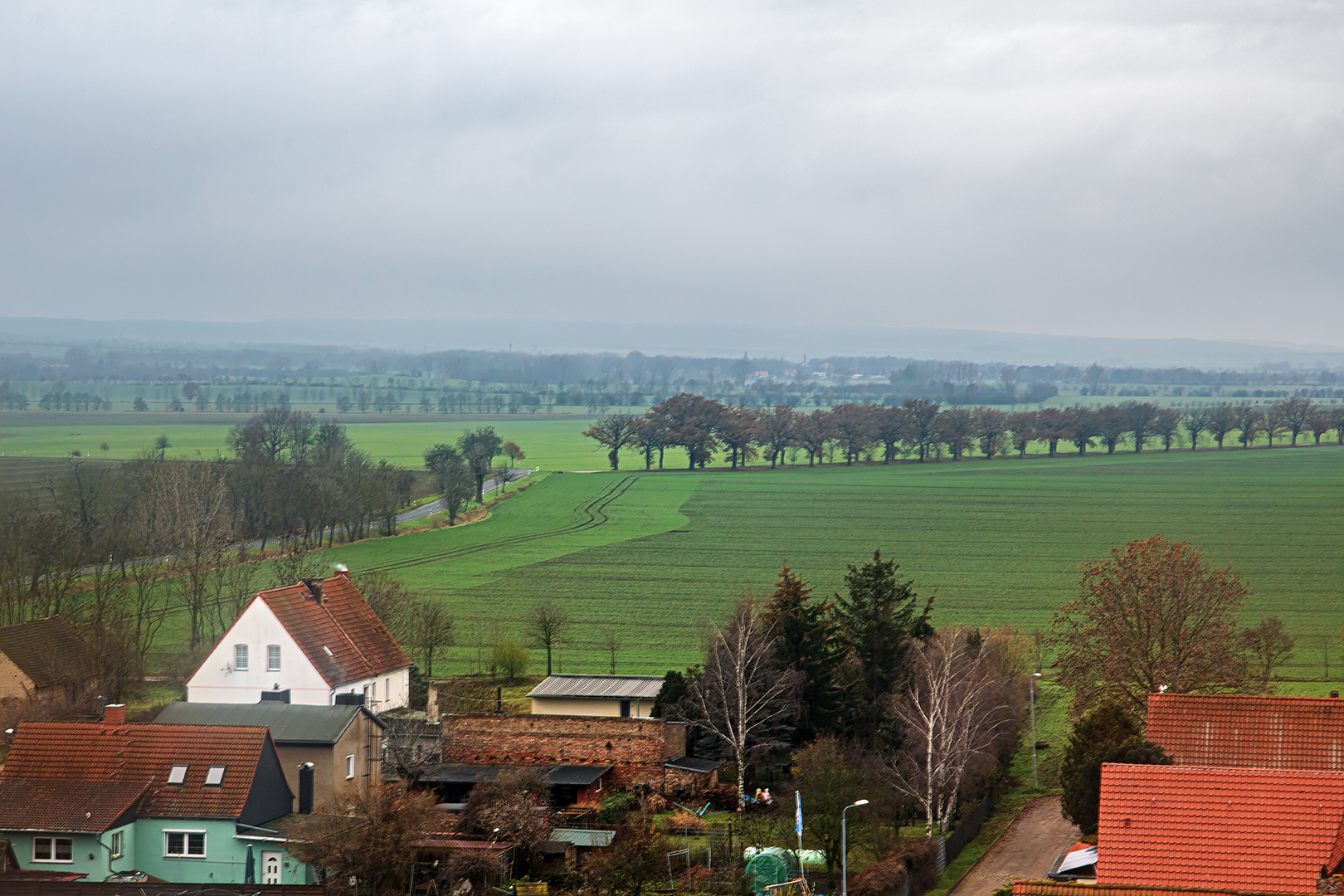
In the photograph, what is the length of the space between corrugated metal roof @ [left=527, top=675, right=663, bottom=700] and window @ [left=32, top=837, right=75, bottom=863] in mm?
16031

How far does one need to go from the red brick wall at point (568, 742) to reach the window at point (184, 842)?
909cm

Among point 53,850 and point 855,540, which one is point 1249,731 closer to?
point 53,850

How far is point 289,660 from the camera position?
1672 inches

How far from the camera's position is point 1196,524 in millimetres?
94750

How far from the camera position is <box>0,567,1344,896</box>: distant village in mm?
24875


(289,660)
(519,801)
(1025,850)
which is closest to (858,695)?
(1025,850)

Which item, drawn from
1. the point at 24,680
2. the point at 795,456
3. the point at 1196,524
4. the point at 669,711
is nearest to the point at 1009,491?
the point at 1196,524

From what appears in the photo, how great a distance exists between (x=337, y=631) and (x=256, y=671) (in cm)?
310

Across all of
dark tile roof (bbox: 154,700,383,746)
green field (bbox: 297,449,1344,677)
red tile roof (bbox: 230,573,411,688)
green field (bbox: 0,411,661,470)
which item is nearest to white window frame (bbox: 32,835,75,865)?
dark tile roof (bbox: 154,700,383,746)

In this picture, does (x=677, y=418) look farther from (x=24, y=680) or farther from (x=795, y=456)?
(x=24, y=680)

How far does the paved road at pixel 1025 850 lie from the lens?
30828mm

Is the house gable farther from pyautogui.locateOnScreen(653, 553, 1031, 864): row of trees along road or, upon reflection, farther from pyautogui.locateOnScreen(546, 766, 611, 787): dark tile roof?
pyautogui.locateOnScreen(653, 553, 1031, 864): row of trees along road

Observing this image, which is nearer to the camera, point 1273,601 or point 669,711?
point 669,711

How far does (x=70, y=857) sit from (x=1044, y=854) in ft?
78.0
